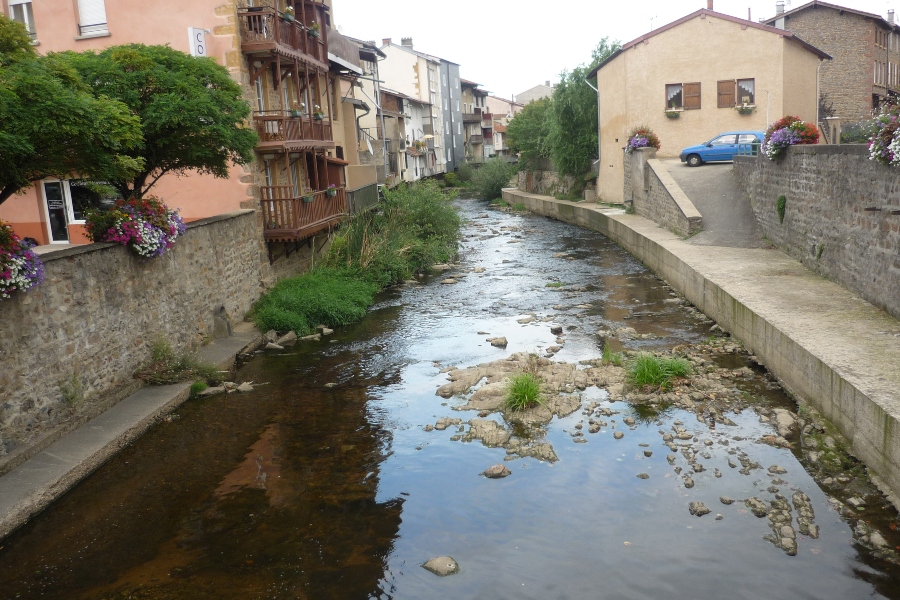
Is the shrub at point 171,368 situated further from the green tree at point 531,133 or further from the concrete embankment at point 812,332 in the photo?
the green tree at point 531,133

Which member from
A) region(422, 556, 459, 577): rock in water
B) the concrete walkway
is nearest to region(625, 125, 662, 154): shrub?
the concrete walkway

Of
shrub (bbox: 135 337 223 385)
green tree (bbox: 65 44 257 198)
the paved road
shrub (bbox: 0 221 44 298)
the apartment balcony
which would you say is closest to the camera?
shrub (bbox: 0 221 44 298)

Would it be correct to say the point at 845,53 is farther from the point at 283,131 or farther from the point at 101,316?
the point at 101,316

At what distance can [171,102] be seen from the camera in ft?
40.0

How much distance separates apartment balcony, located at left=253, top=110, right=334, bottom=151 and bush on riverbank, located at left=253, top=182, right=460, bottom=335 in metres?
2.95

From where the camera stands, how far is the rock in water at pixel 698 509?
25.7ft

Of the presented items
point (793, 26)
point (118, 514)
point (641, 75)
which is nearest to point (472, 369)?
point (118, 514)

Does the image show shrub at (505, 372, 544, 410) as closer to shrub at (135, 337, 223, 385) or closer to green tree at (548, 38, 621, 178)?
shrub at (135, 337, 223, 385)

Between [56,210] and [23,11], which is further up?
[23,11]

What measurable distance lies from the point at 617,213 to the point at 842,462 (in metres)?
22.3

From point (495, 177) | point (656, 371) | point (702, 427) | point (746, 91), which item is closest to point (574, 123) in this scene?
point (746, 91)

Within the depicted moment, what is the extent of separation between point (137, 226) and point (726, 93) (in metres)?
25.8

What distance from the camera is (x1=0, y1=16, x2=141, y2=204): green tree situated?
7.90 metres

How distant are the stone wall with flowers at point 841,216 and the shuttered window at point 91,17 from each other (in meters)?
15.1
